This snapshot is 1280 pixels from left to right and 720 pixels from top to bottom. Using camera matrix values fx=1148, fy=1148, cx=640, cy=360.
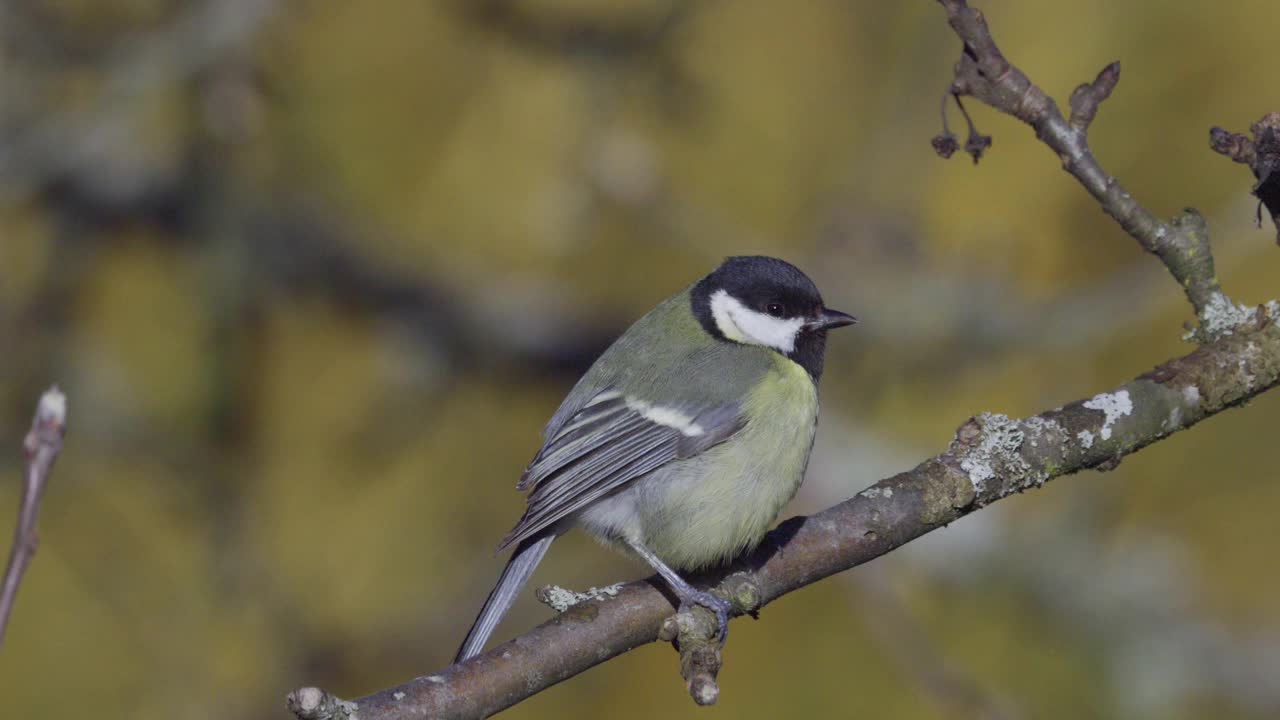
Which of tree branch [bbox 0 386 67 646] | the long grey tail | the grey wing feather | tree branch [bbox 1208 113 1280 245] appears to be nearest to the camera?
tree branch [bbox 0 386 67 646]

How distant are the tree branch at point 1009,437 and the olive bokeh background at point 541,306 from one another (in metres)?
1.42

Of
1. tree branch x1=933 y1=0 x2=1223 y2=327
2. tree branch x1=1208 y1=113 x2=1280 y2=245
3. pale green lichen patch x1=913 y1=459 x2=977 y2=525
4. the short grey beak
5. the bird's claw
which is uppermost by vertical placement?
the short grey beak

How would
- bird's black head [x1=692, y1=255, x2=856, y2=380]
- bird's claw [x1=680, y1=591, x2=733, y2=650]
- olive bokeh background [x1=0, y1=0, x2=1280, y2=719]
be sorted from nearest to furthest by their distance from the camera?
bird's claw [x1=680, y1=591, x2=733, y2=650] → bird's black head [x1=692, y1=255, x2=856, y2=380] → olive bokeh background [x1=0, y1=0, x2=1280, y2=719]

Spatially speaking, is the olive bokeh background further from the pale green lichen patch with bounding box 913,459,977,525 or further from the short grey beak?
the pale green lichen patch with bounding box 913,459,977,525

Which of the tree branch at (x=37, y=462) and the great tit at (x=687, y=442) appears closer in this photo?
the tree branch at (x=37, y=462)

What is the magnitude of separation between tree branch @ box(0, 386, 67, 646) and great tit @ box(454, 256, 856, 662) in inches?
46.4

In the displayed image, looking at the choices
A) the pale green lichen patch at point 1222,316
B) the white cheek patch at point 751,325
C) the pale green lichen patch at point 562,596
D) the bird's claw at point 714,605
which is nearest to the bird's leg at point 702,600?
the bird's claw at point 714,605

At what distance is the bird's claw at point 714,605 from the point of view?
167 centimetres

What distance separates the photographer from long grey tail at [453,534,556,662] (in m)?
1.85

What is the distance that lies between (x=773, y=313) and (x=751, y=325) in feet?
0.16

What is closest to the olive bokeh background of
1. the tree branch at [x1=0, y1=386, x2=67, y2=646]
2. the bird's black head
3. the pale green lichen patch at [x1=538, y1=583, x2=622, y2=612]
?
the bird's black head

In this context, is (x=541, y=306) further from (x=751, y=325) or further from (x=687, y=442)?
(x=687, y=442)

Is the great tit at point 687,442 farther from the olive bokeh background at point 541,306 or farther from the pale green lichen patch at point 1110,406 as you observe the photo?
the olive bokeh background at point 541,306

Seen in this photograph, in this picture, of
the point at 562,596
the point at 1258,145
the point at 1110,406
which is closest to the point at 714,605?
the point at 562,596
